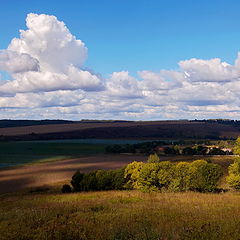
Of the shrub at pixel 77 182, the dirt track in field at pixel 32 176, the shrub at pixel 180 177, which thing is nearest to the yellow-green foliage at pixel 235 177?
the shrub at pixel 180 177

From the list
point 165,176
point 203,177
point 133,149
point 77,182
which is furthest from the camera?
point 133,149

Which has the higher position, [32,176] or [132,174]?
[132,174]

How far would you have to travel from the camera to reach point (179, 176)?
44.4 meters

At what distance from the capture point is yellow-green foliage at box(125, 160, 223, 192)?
4338 centimetres

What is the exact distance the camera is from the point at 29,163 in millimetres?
103250

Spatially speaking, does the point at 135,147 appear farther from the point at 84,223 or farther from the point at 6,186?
the point at 84,223

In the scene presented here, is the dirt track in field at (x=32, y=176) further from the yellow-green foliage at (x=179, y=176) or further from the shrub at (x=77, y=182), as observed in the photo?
the yellow-green foliage at (x=179, y=176)

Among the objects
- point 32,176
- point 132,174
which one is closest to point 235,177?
point 132,174

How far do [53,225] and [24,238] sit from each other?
200 cm

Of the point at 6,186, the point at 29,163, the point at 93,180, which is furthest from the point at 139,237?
the point at 29,163

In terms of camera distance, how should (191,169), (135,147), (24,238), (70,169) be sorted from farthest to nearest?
(135,147) → (70,169) → (191,169) → (24,238)

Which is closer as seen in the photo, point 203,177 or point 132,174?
point 203,177

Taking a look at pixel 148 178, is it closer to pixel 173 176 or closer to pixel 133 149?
pixel 173 176

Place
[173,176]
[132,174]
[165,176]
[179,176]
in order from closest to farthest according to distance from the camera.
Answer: [179,176]
[165,176]
[173,176]
[132,174]
